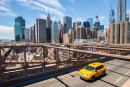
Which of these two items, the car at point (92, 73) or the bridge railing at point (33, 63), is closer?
the bridge railing at point (33, 63)

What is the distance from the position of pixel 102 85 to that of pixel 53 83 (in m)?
5.34

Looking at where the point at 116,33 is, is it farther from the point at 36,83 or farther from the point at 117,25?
the point at 36,83

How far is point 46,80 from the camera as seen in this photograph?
9.65 meters

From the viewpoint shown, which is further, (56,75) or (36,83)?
(56,75)

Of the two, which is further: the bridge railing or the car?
the car

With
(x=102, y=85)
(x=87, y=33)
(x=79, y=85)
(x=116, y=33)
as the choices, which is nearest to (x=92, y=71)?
(x=102, y=85)

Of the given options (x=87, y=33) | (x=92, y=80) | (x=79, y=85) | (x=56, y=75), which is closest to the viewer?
(x=79, y=85)

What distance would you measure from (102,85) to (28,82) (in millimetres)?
8176

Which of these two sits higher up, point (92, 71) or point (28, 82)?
point (92, 71)

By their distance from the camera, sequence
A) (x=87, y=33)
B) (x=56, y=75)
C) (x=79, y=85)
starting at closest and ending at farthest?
(x=79, y=85) → (x=56, y=75) → (x=87, y=33)

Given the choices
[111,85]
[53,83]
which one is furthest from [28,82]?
[111,85]

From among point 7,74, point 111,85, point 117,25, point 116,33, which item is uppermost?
point 117,25

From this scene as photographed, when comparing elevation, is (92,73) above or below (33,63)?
below

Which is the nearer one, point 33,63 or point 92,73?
point 92,73
